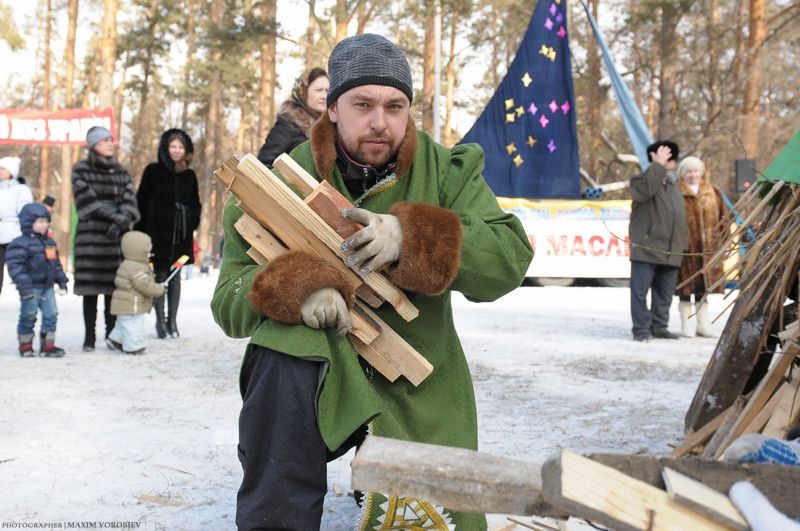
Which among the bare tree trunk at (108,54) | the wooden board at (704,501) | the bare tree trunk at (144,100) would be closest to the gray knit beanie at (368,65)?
the wooden board at (704,501)

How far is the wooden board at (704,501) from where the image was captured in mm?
1021

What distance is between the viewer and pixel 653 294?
7121 mm

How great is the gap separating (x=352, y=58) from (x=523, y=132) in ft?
37.0

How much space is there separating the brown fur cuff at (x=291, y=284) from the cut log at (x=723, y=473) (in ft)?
2.76

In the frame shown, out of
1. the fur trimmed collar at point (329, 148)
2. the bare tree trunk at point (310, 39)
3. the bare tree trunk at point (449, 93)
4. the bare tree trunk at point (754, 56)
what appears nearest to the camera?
the fur trimmed collar at point (329, 148)

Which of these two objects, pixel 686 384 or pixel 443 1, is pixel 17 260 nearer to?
pixel 686 384

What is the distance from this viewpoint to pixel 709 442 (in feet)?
9.39

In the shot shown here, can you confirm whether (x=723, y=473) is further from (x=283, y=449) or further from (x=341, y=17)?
(x=341, y=17)

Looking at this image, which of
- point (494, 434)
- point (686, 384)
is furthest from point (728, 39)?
point (494, 434)

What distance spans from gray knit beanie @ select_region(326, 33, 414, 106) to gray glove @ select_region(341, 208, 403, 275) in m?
0.37

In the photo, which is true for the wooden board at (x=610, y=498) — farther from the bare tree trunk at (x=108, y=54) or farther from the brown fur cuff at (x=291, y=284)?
the bare tree trunk at (x=108, y=54)

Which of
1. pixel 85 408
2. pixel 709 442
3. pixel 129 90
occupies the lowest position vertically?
pixel 85 408

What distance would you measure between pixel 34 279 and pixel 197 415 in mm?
2604

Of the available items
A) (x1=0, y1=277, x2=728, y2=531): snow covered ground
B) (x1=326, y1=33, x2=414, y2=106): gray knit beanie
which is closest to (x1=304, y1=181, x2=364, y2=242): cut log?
(x1=326, y1=33, x2=414, y2=106): gray knit beanie
